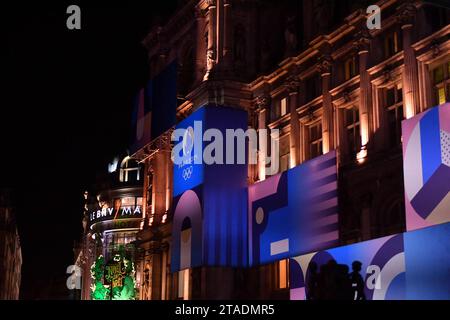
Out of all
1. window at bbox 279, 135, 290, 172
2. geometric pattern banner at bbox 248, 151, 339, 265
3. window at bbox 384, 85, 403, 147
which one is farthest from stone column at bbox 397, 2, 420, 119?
window at bbox 279, 135, 290, 172

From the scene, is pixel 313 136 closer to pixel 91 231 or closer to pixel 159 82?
pixel 159 82

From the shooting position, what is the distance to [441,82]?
108 feet

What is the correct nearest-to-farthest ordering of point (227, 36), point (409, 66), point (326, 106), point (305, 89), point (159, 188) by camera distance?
point (409, 66) → point (326, 106) → point (305, 89) → point (227, 36) → point (159, 188)

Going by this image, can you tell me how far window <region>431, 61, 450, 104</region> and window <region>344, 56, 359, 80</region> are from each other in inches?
231

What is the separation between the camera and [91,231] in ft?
323

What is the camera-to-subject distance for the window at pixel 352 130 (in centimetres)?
3825

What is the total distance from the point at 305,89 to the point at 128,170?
5677 cm

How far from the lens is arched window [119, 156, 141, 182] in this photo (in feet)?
316

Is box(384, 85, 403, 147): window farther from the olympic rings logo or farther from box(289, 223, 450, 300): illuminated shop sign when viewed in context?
the olympic rings logo

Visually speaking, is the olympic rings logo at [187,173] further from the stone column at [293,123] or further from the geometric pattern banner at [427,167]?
the geometric pattern banner at [427,167]

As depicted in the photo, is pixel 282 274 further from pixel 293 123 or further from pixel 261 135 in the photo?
pixel 261 135

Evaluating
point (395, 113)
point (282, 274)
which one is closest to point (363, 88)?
point (395, 113)

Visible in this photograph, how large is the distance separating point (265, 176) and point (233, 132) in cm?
351

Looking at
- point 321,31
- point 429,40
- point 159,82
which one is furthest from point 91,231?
point 429,40
